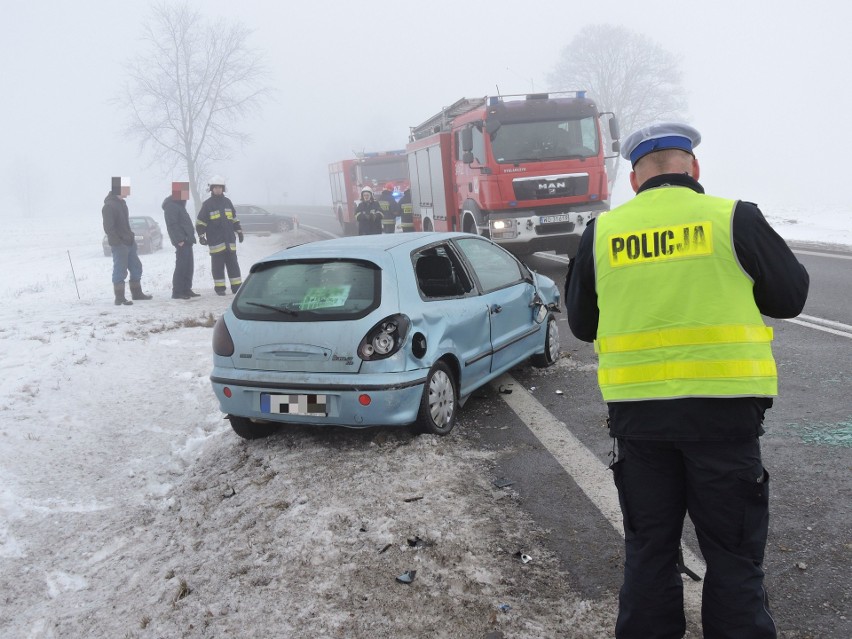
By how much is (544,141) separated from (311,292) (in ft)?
27.0

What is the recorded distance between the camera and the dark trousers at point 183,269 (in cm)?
1198

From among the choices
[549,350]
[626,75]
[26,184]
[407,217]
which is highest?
[626,75]

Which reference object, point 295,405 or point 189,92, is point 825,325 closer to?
point 295,405

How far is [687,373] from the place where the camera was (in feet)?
7.33

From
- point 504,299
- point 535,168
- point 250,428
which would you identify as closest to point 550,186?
point 535,168

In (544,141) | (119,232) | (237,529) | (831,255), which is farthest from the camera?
(831,255)

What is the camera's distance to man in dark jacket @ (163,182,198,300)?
11.9m

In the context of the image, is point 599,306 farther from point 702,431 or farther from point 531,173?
point 531,173

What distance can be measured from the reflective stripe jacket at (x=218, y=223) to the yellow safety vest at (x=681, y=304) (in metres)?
10.3

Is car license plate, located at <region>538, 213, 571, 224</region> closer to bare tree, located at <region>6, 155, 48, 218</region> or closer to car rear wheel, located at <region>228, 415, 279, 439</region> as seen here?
car rear wheel, located at <region>228, 415, 279, 439</region>

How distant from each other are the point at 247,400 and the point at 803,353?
5.14 metres

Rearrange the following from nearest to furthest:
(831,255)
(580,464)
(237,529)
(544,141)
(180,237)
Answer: (237,529) → (580,464) → (180,237) → (544,141) → (831,255)

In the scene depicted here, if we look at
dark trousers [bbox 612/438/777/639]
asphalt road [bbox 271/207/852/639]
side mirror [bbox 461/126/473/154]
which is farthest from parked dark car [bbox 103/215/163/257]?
dark trousers [bbox 612/438/777/639]

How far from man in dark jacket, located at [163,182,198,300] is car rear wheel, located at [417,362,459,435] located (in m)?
7.82
